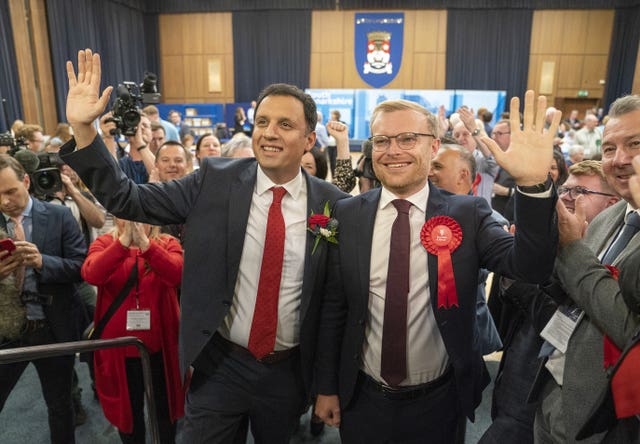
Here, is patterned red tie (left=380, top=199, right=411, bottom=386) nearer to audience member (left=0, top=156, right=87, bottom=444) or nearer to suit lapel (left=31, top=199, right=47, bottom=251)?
audience member (left=0, top=156, right=87, bottom=444)

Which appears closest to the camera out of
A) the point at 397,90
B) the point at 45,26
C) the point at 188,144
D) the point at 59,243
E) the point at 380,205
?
the point at 380,205

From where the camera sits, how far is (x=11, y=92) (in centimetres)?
981

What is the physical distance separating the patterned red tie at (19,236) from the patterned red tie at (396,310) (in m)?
1.77

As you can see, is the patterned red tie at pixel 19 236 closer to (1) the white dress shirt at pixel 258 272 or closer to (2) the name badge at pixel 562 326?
(1) the white dress shirt at pixel 258 272

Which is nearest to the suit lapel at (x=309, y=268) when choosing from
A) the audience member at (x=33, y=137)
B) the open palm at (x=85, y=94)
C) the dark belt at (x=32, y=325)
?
the open palm at (x=85, y=94)

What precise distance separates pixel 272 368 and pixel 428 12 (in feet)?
52.9

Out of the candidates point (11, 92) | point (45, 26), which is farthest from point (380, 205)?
point (45, 26)

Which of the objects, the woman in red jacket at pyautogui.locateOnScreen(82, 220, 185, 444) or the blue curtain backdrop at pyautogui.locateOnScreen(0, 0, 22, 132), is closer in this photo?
the woman in red jacket at pyautogui.locateOnScreen(82, 220, 185, 444)

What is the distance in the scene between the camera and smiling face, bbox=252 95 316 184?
1.69 m

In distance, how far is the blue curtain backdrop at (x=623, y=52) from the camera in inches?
565

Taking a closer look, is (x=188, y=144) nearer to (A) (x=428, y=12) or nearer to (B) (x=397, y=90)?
(B) (x=397, y=90)

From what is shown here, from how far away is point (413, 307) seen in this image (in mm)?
1585

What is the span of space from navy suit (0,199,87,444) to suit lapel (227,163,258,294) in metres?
1.11

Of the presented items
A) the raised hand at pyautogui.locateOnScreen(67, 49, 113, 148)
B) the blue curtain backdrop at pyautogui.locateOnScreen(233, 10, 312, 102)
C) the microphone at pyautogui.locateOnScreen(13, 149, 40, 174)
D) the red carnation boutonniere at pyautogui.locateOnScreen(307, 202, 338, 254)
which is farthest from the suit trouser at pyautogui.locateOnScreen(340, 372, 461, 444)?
the blue curtain backdrop at pyautogui.locateOnScreen(233, 10, 312, 102)
